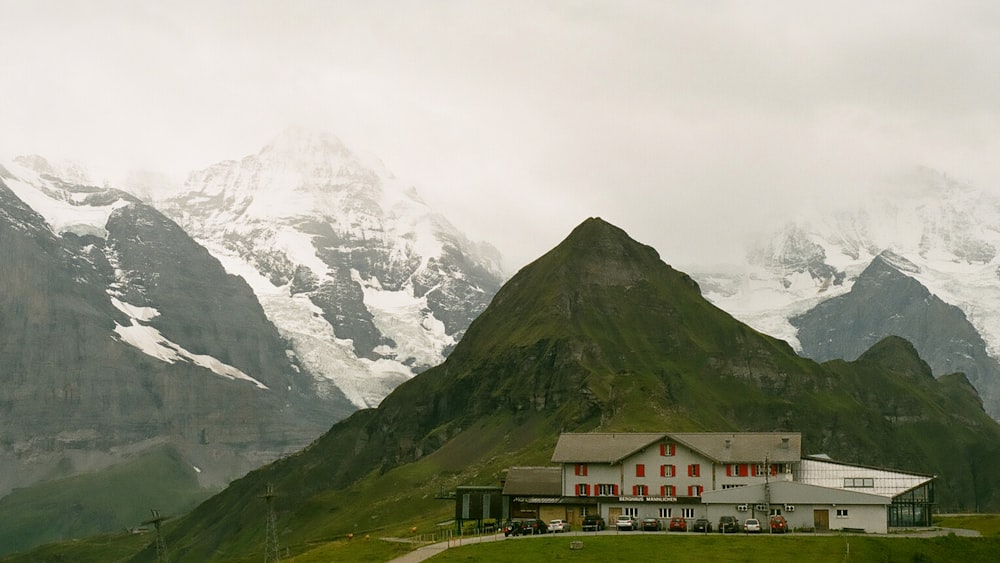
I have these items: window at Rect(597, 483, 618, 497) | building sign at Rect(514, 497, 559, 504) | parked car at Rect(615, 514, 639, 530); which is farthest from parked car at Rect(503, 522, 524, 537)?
window at Rect(597, 483, 618, 497)

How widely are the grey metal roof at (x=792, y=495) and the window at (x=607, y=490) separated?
461 inches

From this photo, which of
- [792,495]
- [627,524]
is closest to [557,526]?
[627,524]

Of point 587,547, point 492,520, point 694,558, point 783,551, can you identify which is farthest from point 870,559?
point 492,520

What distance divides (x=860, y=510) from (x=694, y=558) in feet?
88.2

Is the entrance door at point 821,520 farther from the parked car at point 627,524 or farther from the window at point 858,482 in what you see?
the parked car at point 627,524

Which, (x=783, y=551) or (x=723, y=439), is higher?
(x=723, y=439)

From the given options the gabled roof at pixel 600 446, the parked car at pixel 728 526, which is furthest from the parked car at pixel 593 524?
the parked car at pixel 728 526

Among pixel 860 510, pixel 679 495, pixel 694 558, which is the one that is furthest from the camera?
pixel 679 495

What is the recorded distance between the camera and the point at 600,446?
161 m

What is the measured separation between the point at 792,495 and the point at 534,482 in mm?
32403

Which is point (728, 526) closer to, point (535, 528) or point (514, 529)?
point (535, 528)

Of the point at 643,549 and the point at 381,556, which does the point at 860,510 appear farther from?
the point at 381,556

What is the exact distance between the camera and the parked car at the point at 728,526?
135500 millimetres

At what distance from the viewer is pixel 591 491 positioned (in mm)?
157750
